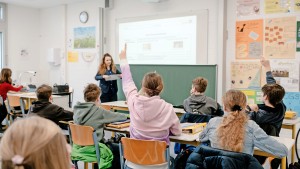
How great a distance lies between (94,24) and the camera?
696 centimetres

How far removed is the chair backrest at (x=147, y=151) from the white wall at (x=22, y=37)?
599cm

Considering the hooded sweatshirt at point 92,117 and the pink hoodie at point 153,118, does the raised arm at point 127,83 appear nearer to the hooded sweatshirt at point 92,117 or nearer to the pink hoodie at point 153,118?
the pink hoodie at point 153,118

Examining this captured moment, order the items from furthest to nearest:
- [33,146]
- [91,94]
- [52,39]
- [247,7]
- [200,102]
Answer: [52,39]
[247,7]
[200,102]
[91,94]
[33,146]

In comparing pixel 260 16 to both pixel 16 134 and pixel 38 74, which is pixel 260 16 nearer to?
pixel 16 134

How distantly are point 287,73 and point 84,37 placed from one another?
4.37 m

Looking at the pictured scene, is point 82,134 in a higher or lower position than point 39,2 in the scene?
lower

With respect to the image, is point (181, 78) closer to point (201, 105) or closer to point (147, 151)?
point (201, 105)

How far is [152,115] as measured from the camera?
254 cm

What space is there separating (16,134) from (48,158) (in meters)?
0.11

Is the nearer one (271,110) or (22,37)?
(271,110)

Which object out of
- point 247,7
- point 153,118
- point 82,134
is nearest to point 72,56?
point 247,7

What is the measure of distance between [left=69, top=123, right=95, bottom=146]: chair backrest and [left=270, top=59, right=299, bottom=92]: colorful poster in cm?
322

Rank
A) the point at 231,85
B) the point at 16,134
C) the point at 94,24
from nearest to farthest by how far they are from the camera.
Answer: the point at 16,134 → the point at 231,85 → the point at 94,24

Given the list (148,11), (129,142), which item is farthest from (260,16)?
(129,142)
